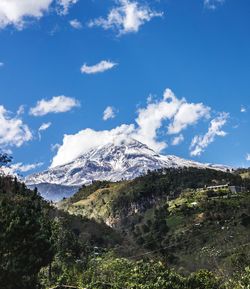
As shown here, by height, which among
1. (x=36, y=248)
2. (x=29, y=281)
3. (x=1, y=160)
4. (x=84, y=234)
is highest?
(x=84, y=234)

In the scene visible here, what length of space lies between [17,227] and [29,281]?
19.1 feet

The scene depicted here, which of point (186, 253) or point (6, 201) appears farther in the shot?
point (186, 253)

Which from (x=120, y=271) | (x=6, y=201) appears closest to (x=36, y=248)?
(x=6, y=201)

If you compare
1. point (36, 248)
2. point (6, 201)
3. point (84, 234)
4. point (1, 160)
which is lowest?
point (36, 248)

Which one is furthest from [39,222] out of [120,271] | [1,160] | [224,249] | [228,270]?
[224,249]

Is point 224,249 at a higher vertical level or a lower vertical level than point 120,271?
higher

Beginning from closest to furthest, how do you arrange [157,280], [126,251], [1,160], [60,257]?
[1,160], [157,280], [60,257], [126,251]

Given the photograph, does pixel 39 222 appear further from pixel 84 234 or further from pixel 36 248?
pixel 84 234

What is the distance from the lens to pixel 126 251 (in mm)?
174250

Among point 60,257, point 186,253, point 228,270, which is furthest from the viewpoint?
point 186,253

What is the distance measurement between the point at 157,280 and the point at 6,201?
1353 inches

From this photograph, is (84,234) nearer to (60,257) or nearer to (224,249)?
(224,249)

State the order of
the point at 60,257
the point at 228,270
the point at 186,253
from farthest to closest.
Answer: the point at 186,253 → the point at 228,270 → the point at 60,257

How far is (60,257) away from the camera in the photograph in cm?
9038
